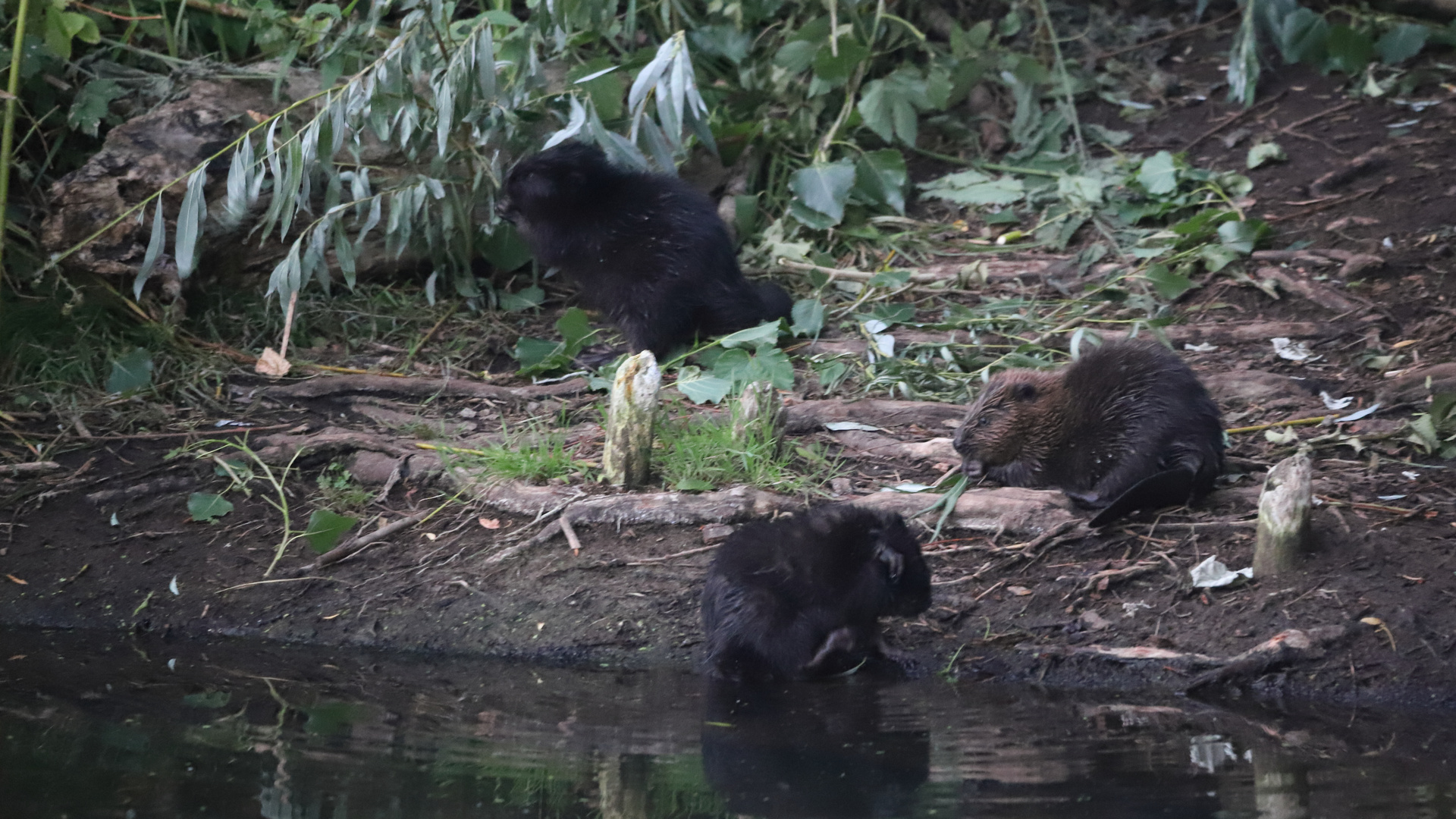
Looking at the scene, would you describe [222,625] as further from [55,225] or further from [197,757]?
[55,225]

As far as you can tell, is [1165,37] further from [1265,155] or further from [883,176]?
[883,176]

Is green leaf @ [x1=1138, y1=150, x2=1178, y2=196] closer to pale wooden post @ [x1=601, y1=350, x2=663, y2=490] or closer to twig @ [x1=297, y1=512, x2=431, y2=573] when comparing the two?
pale wooden post @ [x1=601, y1=350, x2=663, y2=490]

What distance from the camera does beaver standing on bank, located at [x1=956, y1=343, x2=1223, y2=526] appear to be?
14.0 feet

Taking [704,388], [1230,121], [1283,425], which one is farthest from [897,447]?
[1230,121]

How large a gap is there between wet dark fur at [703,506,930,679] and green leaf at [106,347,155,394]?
3158 millimetres

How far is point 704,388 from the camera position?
5.03 m

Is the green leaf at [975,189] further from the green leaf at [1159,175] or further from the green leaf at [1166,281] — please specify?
the green leaf at [1166,281]

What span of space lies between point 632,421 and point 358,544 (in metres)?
1.13

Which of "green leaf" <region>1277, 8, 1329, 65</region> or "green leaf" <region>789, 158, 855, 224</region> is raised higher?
"green leaf" <region>1277, 8, 1329, 65</region>

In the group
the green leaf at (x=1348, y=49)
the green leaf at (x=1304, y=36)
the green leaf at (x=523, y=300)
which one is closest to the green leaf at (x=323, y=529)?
the green leaf at (x=523, y=300)

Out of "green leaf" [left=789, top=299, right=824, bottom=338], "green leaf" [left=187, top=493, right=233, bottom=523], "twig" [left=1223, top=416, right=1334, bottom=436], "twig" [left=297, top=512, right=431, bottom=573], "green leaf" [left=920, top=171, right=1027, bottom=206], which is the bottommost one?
"green leaf" [left=920, top=171, right=1027, bottom=206]

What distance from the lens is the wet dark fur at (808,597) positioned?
12.4 ft

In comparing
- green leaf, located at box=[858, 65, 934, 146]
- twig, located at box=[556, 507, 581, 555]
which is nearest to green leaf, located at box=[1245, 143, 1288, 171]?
green leaf, located at box=[858, 65, 934, 146]

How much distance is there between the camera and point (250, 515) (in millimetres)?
4820
